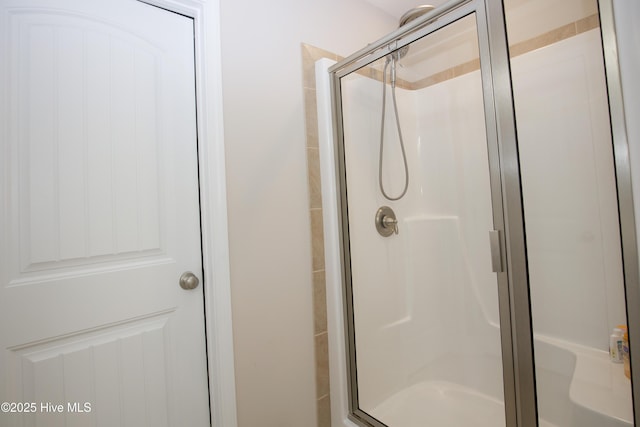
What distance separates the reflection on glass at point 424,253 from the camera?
1.46 meters

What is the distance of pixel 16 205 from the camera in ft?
2.89

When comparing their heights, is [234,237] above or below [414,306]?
above

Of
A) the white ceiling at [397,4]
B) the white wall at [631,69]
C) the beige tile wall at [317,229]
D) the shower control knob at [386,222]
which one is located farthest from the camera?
the white ceiling at [397,4]

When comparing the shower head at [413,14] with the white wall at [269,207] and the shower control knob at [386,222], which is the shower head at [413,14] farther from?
the shower control knob at [386,222]

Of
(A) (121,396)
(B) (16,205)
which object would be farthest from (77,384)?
(B) (16,205)

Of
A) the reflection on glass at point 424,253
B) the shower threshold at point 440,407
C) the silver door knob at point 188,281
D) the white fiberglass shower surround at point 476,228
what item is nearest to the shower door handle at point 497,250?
the white fiberglass shower surround at point 476,228

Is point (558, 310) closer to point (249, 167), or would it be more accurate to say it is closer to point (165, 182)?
point (249, 167)

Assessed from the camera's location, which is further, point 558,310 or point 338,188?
point 338,188

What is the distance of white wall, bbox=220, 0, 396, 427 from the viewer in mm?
Result: 1220

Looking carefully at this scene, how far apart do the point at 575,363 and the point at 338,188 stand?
112 cm

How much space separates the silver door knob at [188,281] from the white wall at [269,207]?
14cm

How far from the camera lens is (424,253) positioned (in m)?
1.73

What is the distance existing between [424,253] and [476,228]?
0.30m

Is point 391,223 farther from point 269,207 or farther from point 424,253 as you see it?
point 269,207
